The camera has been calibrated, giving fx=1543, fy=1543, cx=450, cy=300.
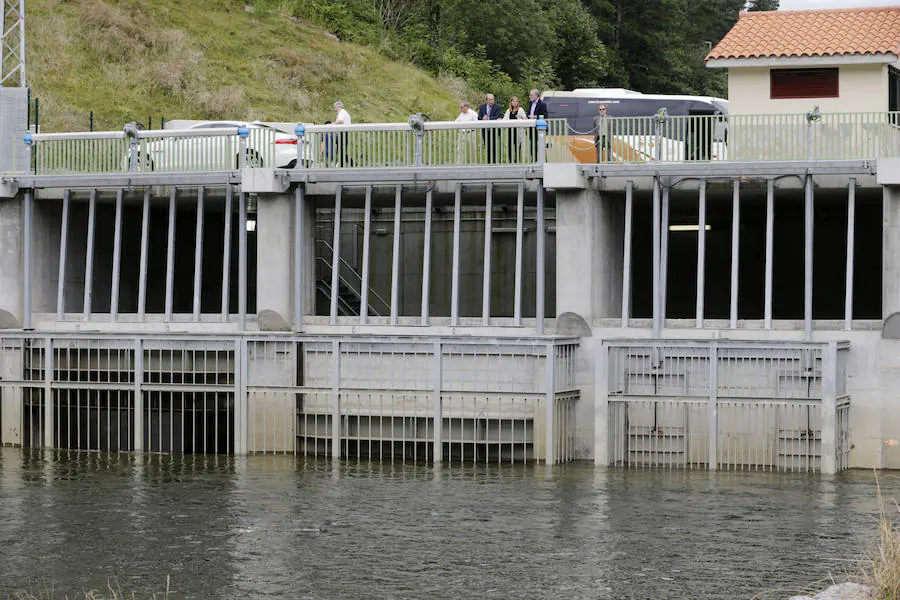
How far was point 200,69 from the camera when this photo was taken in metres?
55.7

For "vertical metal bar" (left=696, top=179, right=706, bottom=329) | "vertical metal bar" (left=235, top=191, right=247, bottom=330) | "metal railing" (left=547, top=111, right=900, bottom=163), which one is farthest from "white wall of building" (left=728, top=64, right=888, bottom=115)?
"vertical metal bar" (left=235, top=191, right=247, bottom=330)

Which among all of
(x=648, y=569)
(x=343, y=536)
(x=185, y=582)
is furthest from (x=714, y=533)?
(x=185, y=582)

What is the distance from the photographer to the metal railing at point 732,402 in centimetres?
2527

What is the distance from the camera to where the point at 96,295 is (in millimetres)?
34500

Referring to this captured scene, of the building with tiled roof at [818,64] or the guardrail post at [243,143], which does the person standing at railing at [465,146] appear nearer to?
the guardrail post at [243,143]

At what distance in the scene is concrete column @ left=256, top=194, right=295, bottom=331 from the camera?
99.2 ft

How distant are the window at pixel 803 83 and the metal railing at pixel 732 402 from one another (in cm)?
710

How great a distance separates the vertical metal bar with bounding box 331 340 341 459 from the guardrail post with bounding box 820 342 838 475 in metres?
8.48

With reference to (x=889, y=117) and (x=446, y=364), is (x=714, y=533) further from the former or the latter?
(x=889, y=117)

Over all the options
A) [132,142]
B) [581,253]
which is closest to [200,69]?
[132,142]

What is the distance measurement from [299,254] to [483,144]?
420 cm

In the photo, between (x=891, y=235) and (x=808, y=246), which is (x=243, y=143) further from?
(x=891, y=235)

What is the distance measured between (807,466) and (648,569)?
8.40m

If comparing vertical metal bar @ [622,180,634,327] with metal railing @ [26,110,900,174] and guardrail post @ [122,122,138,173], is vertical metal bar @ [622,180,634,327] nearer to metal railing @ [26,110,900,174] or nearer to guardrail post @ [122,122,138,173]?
metal railing @ [26,110,900,174]
